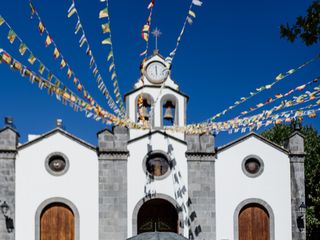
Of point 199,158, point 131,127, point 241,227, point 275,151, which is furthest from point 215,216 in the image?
point 131,127

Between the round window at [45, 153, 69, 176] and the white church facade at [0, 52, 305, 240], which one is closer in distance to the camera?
the white church facade at [0, 52, 305, 240]

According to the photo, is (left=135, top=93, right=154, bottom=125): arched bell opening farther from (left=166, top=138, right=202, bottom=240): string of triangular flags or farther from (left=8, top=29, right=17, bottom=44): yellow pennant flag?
(left=8, top=29, right=17, bottom=44): yellow pennant flag

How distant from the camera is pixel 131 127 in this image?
18312mm

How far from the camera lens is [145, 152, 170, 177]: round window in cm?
1928

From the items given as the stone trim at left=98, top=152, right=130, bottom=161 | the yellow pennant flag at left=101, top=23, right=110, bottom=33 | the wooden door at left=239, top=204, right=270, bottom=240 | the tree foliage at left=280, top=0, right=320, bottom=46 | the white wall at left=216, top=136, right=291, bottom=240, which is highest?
the yellow pennant flag at left=101, top=23, right=110, bottom=33

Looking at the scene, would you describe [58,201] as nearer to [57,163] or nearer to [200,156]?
[57,163]

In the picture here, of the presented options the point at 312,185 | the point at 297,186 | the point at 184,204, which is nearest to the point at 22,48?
the point at 184,204

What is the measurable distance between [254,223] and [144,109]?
6.59 metres

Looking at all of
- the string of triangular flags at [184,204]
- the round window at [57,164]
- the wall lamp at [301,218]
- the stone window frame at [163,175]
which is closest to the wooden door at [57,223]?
the round window at [57,164]

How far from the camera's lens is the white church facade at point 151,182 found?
60.2ft

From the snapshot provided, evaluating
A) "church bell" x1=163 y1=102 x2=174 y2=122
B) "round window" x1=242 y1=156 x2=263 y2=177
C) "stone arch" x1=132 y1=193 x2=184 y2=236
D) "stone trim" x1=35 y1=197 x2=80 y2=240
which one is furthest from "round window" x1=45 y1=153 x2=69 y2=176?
"round window" x1=242 y1=156 x2=263 y2=177

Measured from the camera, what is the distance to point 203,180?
1936cm

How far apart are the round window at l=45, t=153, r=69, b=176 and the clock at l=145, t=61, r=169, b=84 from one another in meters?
4.78

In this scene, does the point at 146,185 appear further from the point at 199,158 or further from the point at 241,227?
the point at 241,227
